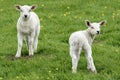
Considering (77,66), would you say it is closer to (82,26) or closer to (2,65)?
(2,65)

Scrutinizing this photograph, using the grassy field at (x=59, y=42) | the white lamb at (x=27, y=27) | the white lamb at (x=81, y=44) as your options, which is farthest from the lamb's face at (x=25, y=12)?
the white lamb at (x=81, y=44)

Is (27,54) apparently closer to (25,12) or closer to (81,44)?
(25,12)

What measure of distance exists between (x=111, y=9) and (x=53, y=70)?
8.37 metres

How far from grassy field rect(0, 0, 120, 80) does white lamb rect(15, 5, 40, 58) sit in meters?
0.42

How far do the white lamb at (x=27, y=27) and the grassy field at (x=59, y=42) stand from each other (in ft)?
1.39

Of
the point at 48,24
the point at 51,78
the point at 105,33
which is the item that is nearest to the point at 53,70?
the point at 51,78

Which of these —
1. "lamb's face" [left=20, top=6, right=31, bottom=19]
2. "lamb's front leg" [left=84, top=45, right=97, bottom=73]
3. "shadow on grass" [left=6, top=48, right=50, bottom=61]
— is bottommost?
"shadow on grass" [left=6, top=48, right=50, bottom=61]

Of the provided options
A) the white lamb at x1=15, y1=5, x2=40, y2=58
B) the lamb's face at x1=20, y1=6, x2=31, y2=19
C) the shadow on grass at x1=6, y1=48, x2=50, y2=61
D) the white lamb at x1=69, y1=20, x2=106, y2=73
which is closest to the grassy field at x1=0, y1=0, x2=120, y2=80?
the shadow on grass at x1=6, y1=48, x2=50, y2=61

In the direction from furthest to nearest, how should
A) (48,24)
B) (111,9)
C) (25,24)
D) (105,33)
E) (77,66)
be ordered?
(111,9), (48,24), (105,33), (25,24), (77,66)

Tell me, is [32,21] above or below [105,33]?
above

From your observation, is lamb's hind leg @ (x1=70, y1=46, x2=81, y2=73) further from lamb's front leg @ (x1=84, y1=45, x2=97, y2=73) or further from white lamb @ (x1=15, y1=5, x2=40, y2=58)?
white lamb @ (x1=15, y1=5, x2=40, y2=58)

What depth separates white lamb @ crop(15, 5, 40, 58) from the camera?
1262cm

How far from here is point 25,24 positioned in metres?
12.8

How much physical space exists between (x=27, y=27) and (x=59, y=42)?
2.35 meters
